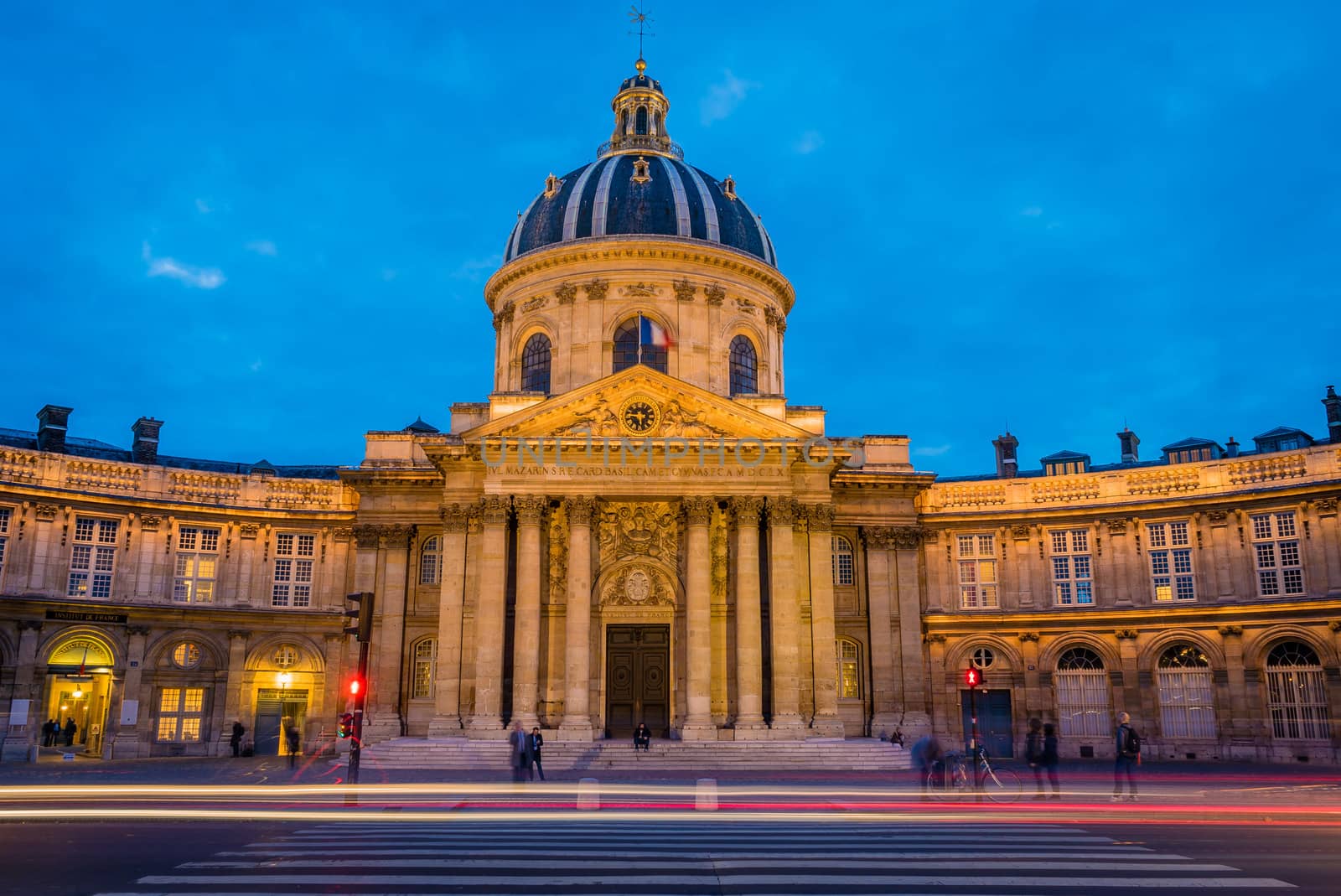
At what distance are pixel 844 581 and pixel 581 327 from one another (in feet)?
51.0

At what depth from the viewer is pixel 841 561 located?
44.4 meters

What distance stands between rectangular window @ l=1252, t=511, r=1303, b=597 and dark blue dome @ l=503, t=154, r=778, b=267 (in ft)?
76.4

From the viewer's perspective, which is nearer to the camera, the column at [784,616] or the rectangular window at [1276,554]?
the column at [784,616]

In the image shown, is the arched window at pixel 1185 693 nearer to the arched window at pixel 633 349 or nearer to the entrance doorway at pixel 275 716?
the arched window at pixel 633 349

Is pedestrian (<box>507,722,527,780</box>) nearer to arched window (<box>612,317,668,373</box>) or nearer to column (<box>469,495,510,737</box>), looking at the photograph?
column (<box>469,495,510,737</box>)

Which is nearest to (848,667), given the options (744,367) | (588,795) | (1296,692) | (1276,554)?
(744,367)

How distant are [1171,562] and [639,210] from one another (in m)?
26.5


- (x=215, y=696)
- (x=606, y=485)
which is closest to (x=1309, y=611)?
(x=606, y=485)

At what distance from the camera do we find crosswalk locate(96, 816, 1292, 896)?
11781 mm

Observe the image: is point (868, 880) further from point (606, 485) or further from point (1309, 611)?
point (1309, 611)

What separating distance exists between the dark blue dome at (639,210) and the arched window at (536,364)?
4333 mm

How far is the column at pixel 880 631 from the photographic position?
138 feet

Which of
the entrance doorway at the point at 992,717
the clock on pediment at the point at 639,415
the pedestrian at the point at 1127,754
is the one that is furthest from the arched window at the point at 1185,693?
the clock on pediment at the point at 639,415

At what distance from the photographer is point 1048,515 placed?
44.6 metres
